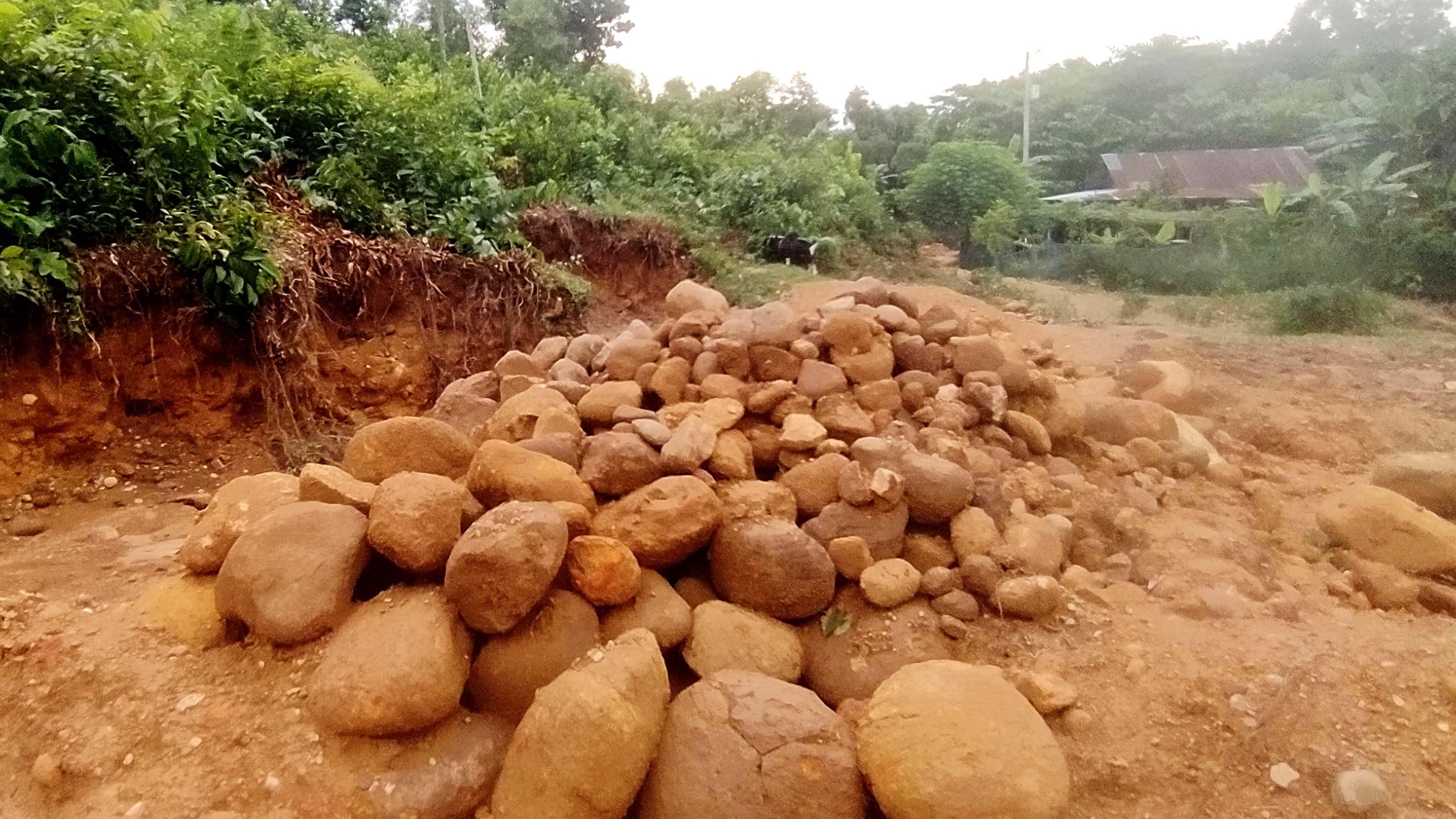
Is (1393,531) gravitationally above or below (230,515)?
below

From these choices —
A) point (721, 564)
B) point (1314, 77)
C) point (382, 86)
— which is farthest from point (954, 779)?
point (382, 86)

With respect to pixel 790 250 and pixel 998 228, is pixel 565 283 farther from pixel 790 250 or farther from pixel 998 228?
pixel 998 228

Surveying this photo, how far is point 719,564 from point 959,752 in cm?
74

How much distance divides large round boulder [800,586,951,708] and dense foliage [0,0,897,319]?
303 cm

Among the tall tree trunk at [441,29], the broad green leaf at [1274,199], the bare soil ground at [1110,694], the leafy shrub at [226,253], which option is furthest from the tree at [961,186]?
the tall tree trunk at [441,29]

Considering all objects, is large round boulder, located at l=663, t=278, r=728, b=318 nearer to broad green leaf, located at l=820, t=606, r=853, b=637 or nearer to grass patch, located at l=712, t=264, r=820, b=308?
broad green leaf, located at l=820, t=606, r=853, b=637

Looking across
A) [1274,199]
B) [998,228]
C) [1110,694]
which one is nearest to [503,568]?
[1110,694]

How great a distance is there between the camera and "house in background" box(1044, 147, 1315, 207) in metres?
3.62

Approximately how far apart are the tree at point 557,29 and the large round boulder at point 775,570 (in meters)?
8.12

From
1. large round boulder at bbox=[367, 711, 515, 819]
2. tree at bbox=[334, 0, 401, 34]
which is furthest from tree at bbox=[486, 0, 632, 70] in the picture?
large round boulder at bbox=[367, 711, 515, 819]

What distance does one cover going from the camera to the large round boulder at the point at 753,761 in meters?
1.51

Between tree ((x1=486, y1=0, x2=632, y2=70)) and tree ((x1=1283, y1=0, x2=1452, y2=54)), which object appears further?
tree ((x1=486, y1=0, x2=632, y2=70))

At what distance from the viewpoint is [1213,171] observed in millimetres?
3938

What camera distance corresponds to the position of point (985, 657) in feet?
6.30
